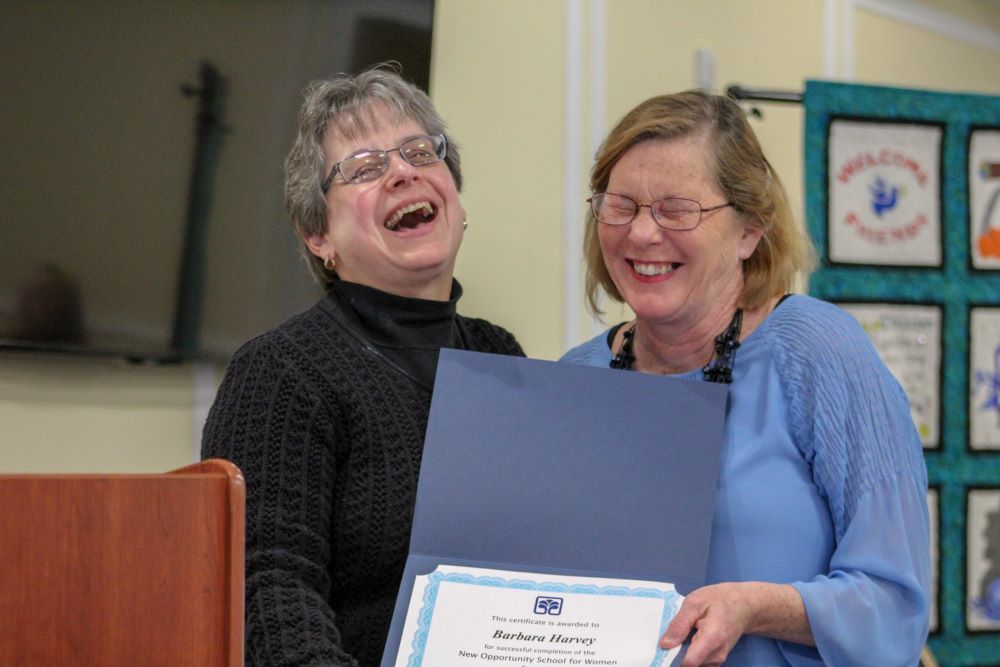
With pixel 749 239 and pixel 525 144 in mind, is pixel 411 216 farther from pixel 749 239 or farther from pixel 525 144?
pixel 525 144

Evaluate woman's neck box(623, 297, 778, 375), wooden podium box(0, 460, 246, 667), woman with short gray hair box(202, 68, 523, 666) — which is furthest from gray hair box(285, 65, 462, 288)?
wooden podium box(0, 460, 246, 667)

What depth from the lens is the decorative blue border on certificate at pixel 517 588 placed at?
126 cm

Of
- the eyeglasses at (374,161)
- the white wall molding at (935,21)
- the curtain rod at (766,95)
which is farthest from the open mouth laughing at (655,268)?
the white wall molding at (935,21)

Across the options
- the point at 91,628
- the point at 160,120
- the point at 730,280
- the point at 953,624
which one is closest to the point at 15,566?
the point at 91,628

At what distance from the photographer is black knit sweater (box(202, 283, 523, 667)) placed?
4.32 feet

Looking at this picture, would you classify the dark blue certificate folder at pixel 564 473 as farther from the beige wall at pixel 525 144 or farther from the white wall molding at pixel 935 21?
the white wall molding at pixel 935 21

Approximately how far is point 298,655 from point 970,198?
3029mm

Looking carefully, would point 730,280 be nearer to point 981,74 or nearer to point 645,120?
point 645,120

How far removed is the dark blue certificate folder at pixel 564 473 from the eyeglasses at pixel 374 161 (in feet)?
1.32

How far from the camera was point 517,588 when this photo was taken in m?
1.29

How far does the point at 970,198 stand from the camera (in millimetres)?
3635

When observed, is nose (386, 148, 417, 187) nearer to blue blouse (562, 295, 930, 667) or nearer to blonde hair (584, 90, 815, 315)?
blonde hair (584, 90, 815, 315)

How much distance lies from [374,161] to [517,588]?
0.66m

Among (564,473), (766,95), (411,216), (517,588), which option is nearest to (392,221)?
(411,216)
